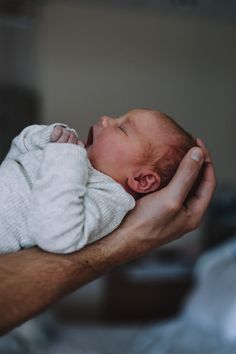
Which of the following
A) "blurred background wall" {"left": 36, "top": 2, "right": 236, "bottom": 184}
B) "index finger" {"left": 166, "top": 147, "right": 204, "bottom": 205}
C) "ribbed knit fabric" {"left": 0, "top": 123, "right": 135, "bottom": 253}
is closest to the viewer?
"ribbed knit fabric" {"left": 0, "top": 123, "right": 135, "bottom": 253}

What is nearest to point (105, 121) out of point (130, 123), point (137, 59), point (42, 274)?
point (130, 123)

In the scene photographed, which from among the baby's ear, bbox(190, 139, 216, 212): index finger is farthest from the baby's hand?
bbox(190, 139, 216, 212): index finger

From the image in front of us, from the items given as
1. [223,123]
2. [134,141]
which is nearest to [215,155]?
[223,123]

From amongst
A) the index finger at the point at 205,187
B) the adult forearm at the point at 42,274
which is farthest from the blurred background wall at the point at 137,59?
the adult forearm at the point at 42,274

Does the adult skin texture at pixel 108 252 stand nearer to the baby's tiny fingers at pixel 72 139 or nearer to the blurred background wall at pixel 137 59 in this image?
the baby's tiny fingers at pixel 72 139

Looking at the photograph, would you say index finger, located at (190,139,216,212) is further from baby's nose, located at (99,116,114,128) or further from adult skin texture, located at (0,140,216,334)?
baby's nose, located at (99,116,114,128)

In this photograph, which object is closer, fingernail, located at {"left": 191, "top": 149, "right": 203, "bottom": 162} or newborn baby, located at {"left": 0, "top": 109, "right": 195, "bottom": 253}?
newborn baby, located at {"left": 0, "top": 109, "right": 195, "bottom": 253}

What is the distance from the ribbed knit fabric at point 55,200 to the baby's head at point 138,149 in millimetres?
35

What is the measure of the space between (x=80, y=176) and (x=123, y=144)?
131 mm

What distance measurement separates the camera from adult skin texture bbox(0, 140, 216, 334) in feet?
2.66

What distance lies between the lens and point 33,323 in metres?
2.07

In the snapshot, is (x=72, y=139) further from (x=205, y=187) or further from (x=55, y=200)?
(x=205, y=187)

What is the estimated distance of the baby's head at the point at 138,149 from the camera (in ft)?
2.95

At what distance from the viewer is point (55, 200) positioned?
2.53 feet
